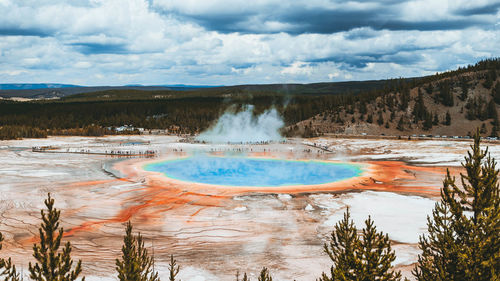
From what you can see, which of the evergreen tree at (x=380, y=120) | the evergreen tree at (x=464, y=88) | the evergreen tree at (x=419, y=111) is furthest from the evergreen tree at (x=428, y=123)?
the evergreen tree at (x=464, y=88)

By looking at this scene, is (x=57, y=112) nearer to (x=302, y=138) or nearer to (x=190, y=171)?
(x=302, y=138)

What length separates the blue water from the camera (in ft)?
102

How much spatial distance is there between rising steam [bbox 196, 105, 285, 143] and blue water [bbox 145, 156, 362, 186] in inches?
1008

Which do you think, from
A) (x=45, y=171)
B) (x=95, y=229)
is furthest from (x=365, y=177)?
(x=45, y=171)

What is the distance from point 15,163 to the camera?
3825cm

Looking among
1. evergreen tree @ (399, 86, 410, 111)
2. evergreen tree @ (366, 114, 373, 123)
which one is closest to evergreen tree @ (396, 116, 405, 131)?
evergreen tree @ (366, 114, 373, 123)

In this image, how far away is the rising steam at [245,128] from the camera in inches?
2844

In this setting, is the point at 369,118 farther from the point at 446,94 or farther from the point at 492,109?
the point at 492,109

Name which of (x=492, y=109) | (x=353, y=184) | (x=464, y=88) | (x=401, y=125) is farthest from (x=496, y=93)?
(x=353, y=184)

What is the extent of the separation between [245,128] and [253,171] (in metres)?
46.4

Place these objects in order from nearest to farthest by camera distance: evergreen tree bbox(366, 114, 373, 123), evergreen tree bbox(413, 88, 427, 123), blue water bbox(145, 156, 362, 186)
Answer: blue water bbox(145, 156, 362, 186), evergreen tree bbox(413, 88, 427, 123), evergreen tree bbox(366, 114, 373, 123)

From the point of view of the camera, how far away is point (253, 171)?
36594mm

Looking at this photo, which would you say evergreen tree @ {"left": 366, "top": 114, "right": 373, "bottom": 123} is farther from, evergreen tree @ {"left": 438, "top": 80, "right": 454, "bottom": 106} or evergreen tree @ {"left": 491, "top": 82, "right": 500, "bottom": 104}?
evergreen tree @ {"left": 491, "top": 82, "right": 500, "bottom": 104}

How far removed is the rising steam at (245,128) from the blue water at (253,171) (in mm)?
25615
